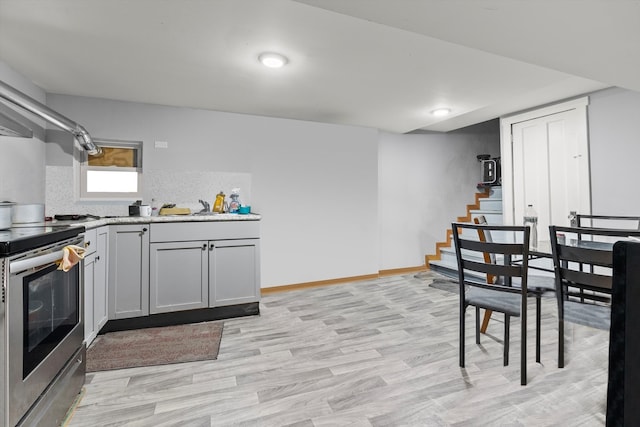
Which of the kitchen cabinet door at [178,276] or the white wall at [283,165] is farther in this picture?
the white wall at [283,165]

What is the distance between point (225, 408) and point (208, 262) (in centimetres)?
158

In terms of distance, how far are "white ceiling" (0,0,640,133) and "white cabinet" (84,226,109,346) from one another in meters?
1.43

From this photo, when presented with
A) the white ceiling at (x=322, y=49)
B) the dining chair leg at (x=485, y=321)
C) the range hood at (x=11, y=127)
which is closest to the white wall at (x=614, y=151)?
the white ceiling at (x=322, y=49)

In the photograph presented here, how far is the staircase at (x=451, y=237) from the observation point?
4988 mm

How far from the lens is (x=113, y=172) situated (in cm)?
361

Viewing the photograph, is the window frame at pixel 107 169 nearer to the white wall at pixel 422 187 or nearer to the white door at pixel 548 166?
the white wall at pixel 422 187

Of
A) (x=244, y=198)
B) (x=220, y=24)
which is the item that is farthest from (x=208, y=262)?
(x=220, y=24)

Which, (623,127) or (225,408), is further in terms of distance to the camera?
(623,127)

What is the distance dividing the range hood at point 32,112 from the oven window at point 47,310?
1075mm

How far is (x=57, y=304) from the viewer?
1.58 m

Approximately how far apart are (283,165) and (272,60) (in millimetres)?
1760

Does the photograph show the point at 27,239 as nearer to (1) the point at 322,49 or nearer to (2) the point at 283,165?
(1) the point at 322,49

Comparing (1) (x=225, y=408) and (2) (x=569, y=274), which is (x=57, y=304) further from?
(2) (x=569, y=274)

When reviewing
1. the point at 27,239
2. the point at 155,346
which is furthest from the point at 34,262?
the point at 155,346
